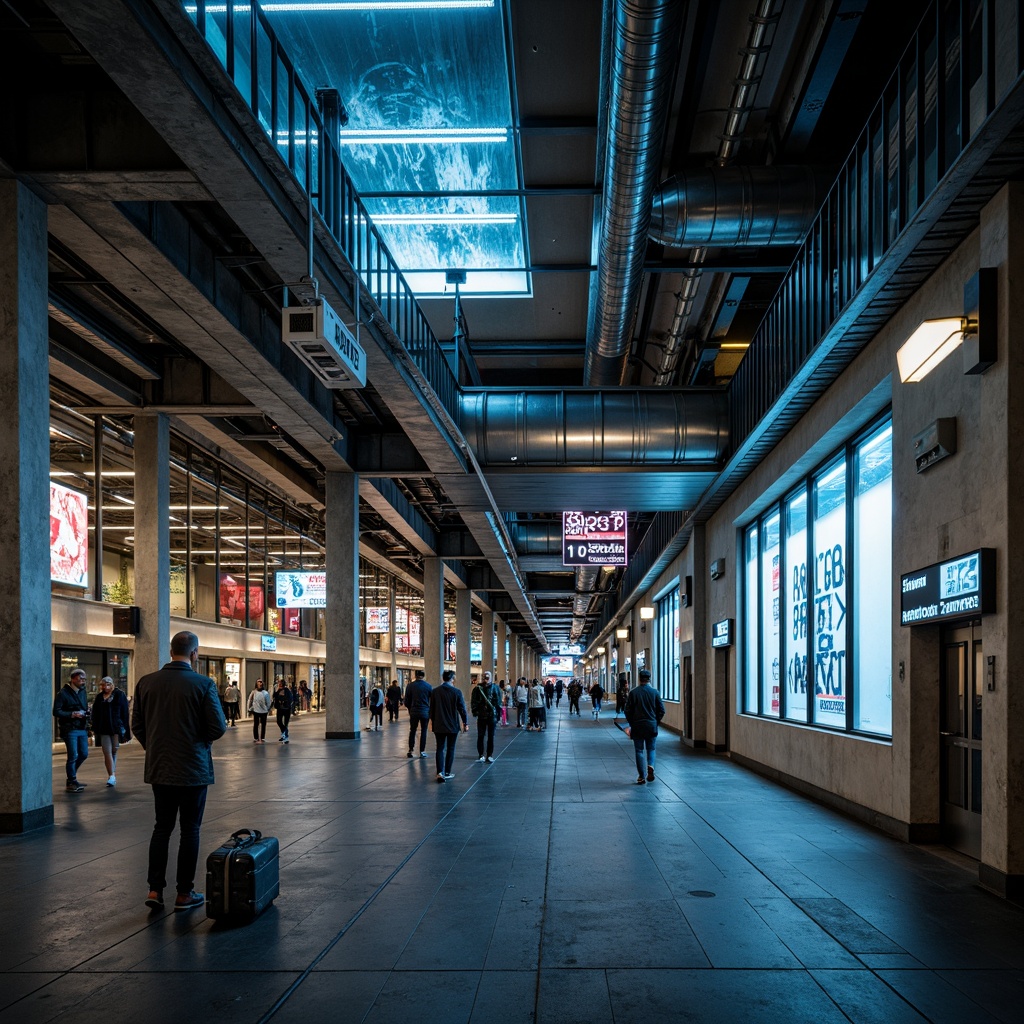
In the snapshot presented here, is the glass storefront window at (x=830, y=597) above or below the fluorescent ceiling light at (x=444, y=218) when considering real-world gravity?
below

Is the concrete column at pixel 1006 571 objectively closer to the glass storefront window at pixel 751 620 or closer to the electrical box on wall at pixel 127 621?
the glass storefront window at pixel 751 620

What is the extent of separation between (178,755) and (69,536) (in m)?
14.7

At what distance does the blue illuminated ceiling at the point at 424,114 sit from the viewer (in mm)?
10227

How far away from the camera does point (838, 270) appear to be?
9984 millimetres

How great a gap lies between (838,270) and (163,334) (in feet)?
35.0

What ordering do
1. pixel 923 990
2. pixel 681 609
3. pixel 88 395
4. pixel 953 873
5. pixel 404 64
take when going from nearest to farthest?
pixel 923 990
pixel 953 873
pixel 404 64
pixel 88 395
pixel 681 609

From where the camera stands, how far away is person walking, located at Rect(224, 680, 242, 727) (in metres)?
28.3

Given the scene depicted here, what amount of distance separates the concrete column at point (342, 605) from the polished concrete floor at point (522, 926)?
11537 millimetres

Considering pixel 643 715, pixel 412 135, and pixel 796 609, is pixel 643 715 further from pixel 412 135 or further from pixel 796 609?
pixel 412 135

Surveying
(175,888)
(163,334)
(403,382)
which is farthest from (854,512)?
(163,334)

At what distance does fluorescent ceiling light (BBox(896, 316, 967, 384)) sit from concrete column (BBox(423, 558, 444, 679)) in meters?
28.0

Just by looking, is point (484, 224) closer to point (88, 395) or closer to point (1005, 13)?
point (88, 395)

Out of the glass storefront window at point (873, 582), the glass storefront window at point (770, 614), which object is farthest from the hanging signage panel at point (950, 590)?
the glass storefront window at point (770, 614)

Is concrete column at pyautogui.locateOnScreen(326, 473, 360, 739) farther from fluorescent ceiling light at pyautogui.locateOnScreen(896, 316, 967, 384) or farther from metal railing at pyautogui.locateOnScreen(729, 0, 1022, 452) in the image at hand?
fluorescent ceiling light at pyautogui.locateOnScreen(896, 316, 967, 384)
